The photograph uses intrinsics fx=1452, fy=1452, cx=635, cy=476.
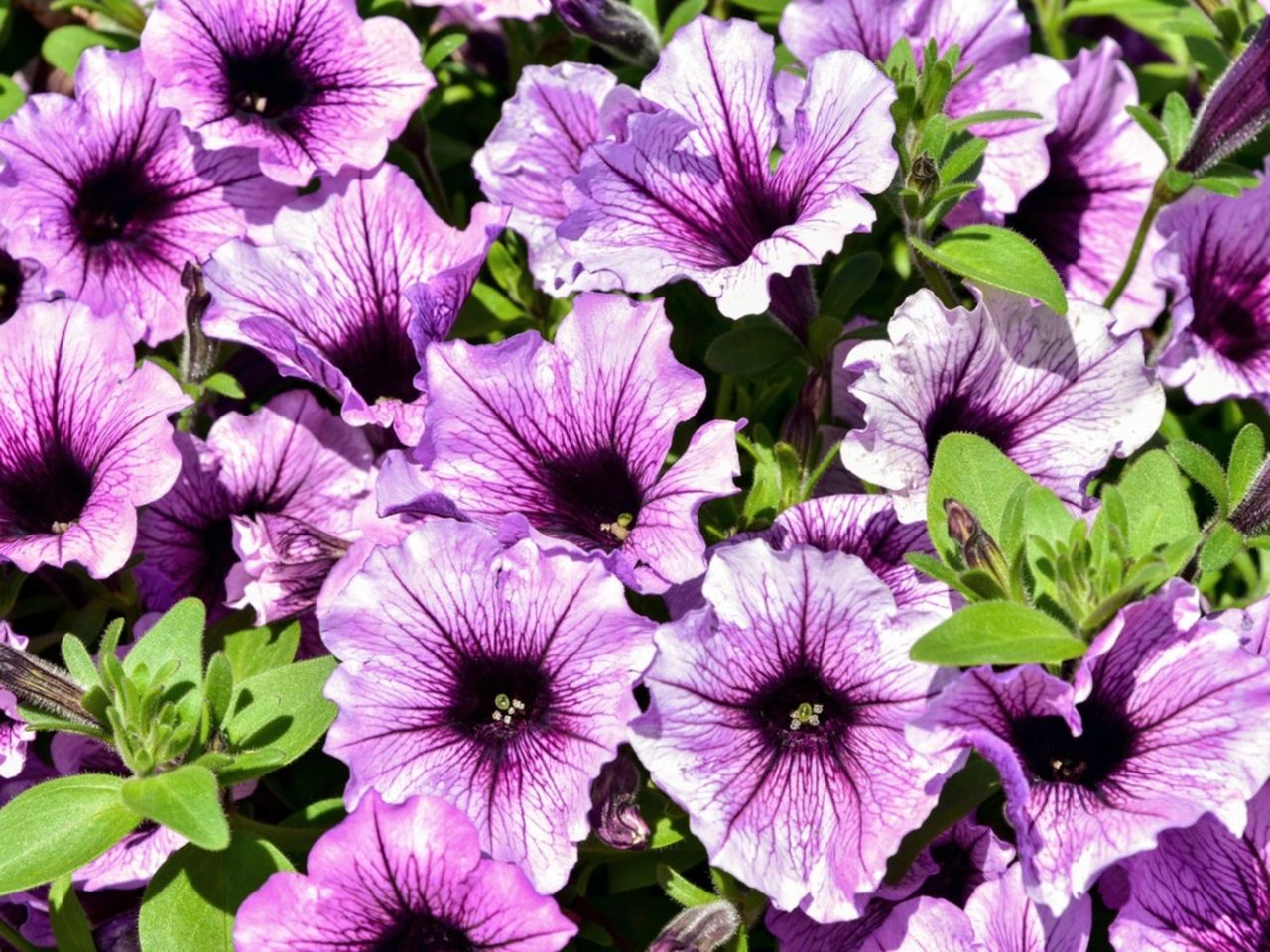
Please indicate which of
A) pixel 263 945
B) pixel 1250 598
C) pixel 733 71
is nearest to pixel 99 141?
pixel 733 71

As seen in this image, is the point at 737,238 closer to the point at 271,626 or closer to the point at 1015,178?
the point at 1015,178

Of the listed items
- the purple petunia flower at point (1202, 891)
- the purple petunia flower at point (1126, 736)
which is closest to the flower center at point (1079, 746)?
the purple petunia flower at point (1126, 736)

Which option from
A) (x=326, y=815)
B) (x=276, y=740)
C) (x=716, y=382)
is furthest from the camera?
(x=716, y=382)

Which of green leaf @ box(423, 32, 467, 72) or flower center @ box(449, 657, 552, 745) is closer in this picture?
flower center @ box(449, 657, 552, 745)

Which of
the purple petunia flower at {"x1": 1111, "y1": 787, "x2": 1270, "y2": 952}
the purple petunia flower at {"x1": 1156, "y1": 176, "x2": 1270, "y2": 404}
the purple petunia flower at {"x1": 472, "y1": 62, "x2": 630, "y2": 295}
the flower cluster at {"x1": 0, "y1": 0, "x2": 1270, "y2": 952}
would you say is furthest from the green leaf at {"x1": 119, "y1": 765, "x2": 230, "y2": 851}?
the purple petunia flower at {"x1": 1156, "y1": 176, "x2": 1270, "y2": 404}

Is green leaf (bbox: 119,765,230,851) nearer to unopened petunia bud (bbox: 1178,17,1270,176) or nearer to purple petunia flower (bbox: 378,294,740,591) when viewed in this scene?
purple petunia flower (bbox: 378,294,740,591)

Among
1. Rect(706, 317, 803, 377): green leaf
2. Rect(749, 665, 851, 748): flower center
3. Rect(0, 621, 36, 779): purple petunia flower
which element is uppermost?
Rect(706, 317, 803, 377): green leaf
